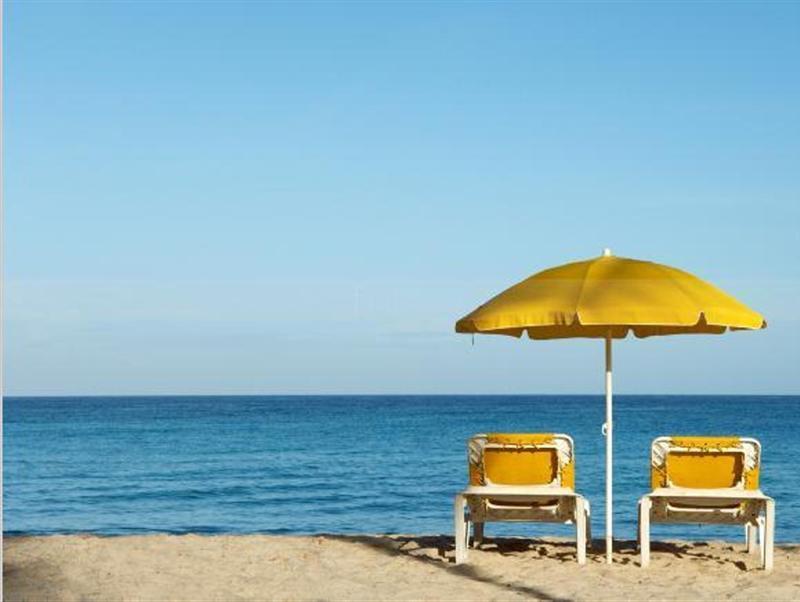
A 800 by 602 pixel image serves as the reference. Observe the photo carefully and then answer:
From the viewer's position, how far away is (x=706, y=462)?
27.7ft

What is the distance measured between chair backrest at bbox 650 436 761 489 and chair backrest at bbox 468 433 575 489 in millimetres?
594

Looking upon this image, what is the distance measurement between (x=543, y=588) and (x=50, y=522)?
1590 cm

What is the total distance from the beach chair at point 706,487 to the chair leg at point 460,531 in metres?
1.16

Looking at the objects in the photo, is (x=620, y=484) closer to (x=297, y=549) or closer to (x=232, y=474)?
(x=232, y=474)

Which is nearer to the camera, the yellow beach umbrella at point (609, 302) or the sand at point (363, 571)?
the sand at point (363, 571)

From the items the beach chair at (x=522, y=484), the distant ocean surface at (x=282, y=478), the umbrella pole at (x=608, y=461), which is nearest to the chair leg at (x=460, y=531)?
the beach chair at (x=522, y=484)

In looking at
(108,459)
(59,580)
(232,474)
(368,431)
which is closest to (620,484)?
(232,474)

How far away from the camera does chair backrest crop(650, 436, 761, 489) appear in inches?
328

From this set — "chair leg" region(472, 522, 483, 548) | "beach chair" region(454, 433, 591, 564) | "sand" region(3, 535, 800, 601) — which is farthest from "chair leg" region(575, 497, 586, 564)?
"chair leg" region(472, 522, 483, 548)

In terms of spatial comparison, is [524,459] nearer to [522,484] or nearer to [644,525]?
[522,484]

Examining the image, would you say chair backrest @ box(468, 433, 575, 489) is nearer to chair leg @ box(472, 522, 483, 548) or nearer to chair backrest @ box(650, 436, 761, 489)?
chair backrest @ box(650, 436, 761, 489)

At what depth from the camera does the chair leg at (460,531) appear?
8.48m

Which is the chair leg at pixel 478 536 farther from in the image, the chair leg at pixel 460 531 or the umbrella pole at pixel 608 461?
the umbrella pole at pixel 608 461

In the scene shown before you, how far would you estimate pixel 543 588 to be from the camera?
762 centimetres
